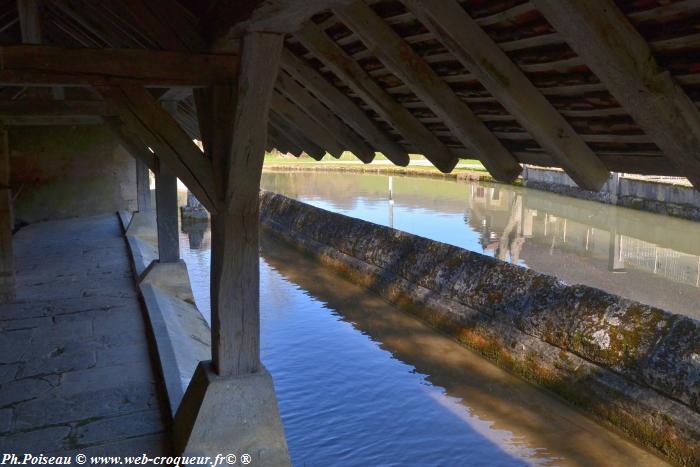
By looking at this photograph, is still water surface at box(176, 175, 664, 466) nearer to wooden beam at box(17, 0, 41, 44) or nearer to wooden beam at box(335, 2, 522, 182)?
wooden beam at box(335, 2, 522, 182)

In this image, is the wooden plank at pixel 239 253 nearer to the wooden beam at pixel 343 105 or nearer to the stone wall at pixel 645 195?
the wooden beam at pixel 343 105

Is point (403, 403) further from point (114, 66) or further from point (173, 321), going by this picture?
point (114, 66)

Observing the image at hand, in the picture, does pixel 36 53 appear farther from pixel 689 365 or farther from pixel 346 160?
pixel 346 160

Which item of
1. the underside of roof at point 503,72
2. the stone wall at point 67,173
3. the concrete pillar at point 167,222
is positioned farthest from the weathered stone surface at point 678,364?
the stone wall at point 67,173

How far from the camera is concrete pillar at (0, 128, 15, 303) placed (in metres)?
7.00

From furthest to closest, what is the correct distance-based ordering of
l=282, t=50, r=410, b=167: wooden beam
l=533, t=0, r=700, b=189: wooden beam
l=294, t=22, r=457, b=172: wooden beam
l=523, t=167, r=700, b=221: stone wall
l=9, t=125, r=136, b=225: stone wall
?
l=523, t=167, r=700, b=221: stone wall, l=9, t=125, r=136, b=225: stone wall, l=282, t=50, r=410, b=167: wooden beam, l=294, t=22, r=457, b=172: wooden beam, l=533, t=0, r=700, b=189: wooden beam

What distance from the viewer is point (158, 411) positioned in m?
4.65

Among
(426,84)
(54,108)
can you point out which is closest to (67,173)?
(54,108)

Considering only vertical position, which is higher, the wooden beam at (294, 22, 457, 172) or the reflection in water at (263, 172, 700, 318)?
the wooden beam at (294, 22, 457, 172)

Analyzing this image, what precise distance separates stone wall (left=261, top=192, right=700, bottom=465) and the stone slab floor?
4321 mm

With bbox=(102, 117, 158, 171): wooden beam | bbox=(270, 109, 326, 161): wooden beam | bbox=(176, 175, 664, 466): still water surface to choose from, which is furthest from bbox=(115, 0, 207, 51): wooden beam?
bbox=(102, 117, 158, 171): wooden beam

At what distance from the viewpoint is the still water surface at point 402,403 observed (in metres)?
5.86

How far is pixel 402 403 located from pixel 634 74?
5189 mm

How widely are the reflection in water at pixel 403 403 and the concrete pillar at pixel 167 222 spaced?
165cm
